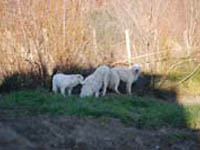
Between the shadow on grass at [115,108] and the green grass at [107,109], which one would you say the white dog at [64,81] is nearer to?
the shadow on grass at [115,108]

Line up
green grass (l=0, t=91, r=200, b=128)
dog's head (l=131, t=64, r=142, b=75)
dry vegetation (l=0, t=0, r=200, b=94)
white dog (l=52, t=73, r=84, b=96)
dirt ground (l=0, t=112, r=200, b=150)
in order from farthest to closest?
dog's head (l=131, t=64, r=142, b=75)
dry vegetation (l=0, t=0, r=200, b=94)
white dog (l=52, t=73, r=84, b=96)
green grass (l=0, t=91, r=200, b=128)
dirt ground (l=0, t=112, r=200, b=150)

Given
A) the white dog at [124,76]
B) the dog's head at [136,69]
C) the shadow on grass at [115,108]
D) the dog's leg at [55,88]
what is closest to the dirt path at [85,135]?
the shadow on grass at [115,108]

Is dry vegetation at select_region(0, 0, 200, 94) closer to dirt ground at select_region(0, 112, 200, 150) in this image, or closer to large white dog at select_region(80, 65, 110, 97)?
large white dog at select_region(80, 65, 110, 97)

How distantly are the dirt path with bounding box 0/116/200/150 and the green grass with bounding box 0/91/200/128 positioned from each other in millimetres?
285

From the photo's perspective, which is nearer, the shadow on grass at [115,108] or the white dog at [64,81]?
the shadow on grass at [115,108]

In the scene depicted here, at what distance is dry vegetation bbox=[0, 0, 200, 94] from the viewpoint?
1096 cm

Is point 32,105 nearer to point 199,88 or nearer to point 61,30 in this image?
point 61,30

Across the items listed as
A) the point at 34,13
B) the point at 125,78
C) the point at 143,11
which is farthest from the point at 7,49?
the point at 143,11

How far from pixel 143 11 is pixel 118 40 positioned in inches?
39.4

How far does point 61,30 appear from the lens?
1124 centimetres

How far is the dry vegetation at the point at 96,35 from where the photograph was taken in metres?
11.0

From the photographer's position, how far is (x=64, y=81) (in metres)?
10.3

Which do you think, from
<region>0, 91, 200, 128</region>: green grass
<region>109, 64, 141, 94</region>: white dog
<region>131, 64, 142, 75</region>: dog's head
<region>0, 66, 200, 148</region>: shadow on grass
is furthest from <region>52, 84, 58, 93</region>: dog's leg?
<region>131, 64, 142, 75</region>: dog's head

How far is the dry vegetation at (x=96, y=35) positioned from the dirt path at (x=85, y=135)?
154 inches
